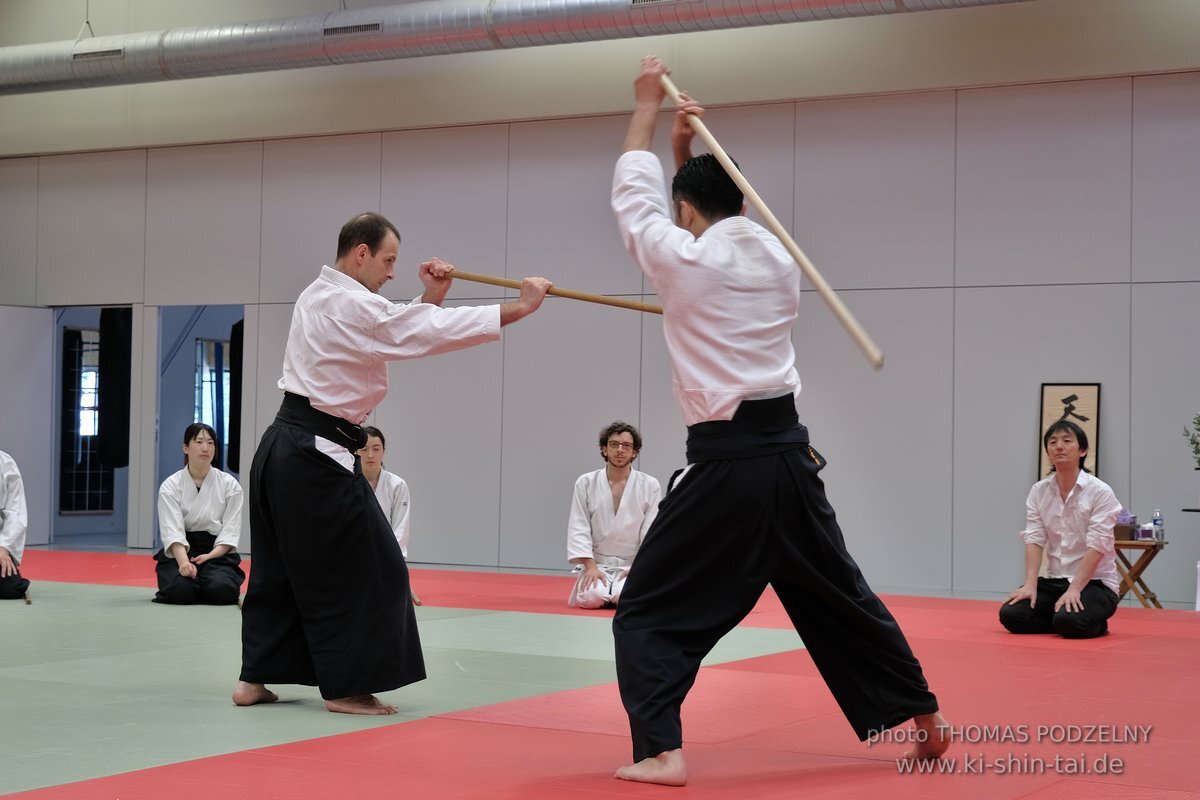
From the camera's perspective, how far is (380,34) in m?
9.65

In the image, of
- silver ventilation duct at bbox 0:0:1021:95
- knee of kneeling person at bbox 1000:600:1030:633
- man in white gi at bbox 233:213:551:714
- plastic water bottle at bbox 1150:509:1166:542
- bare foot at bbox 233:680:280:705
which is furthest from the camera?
silver ventilation duct at bbox 0:0:1021:95

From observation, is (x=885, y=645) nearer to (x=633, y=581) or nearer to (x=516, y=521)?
A: (x=633, y=581)

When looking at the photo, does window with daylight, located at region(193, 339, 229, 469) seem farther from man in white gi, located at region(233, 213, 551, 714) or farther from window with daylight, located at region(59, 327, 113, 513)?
man in white gi, located at region(233, 213, 551, 714)

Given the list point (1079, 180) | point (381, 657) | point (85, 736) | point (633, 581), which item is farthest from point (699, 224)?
point (1079, 180)

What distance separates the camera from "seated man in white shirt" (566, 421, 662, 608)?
7.23 metres

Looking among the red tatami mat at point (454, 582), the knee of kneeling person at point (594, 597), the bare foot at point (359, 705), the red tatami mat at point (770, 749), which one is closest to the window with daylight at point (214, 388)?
the red tatami mat at point (454, 582)

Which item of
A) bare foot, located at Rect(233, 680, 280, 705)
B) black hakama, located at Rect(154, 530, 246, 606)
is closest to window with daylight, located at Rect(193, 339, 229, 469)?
black hakama, located at Rect(154, 530, 246, 606)

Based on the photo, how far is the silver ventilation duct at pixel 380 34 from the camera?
338 inches

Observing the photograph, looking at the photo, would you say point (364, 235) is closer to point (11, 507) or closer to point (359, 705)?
point (359, 705)

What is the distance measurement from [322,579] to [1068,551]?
3.94 m

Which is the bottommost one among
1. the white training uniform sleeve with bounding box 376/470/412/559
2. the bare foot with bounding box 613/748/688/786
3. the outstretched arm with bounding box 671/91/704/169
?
the bare foot with bounding box 613/748/688/786

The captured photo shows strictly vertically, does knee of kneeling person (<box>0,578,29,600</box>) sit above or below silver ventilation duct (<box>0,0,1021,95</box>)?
below

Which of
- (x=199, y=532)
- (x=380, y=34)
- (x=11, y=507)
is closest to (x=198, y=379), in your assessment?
(x=380, y=34)

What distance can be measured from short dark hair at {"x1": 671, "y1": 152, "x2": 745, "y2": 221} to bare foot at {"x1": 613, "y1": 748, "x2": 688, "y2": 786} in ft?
3.98
